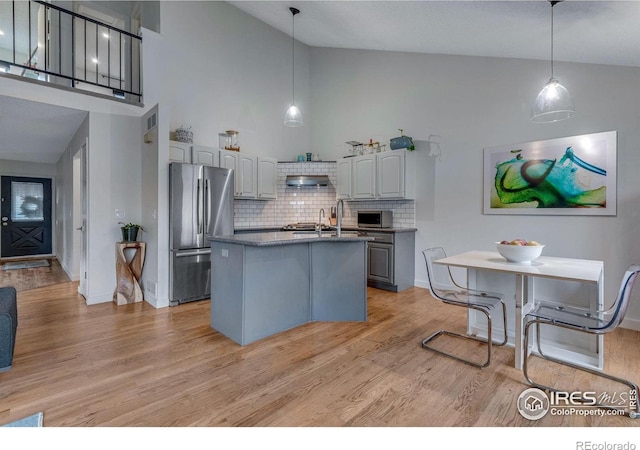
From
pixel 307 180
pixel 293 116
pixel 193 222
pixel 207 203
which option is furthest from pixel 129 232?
pixel 307 180

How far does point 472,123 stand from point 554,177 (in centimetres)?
129

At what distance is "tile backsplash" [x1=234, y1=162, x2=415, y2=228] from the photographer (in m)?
5.75

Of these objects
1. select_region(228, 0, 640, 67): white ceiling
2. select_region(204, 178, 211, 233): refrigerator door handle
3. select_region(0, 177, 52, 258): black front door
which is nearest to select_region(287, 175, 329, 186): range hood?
select_region(204, 178, 211, 233): refrigerator door handle

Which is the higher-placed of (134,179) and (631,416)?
(134,179)

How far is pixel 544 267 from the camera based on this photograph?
2373mm

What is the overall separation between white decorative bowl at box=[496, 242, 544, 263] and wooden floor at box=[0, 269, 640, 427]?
0.83m

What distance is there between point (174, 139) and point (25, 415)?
3769mm

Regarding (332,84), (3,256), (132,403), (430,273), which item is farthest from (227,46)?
(3,256)

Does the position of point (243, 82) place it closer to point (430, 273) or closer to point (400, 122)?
point (400, 122)

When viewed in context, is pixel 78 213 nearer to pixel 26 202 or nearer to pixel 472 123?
pixel 26 202

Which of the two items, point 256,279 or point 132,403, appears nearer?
point 132,403

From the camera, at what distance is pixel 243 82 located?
19.0ft

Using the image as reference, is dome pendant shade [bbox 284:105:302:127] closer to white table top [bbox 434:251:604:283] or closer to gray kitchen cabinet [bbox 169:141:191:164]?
gray kitchen cabinet [bbox 169:141:191:164]

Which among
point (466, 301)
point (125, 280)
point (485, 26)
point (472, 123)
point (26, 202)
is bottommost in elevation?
point (125, 280)
